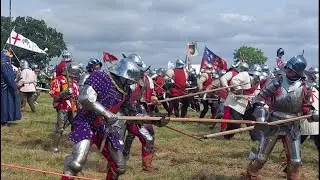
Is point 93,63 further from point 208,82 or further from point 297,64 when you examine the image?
point 208,82

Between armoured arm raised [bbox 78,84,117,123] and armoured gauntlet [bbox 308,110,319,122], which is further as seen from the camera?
armoured gauntlet [bbox 308,110,319,122]

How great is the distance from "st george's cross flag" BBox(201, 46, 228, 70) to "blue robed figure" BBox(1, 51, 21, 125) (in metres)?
5.68

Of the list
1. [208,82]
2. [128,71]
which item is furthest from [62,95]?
[208,82]

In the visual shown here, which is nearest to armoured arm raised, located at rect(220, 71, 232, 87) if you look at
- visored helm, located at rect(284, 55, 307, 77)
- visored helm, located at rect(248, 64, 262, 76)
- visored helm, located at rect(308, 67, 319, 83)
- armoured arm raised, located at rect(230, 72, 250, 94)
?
armoured arm raised, located at rect(230, 72, 250, 94)

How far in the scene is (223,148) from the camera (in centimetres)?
1108

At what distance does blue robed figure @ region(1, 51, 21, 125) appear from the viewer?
37.2 ft

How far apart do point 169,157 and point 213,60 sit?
243 inches

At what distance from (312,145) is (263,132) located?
191 inches

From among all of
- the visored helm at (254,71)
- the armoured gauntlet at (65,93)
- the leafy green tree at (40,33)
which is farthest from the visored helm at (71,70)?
the leafy green tree at (40,33)

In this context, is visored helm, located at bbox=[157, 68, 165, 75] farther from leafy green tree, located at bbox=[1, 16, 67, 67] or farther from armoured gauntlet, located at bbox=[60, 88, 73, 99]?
leafy green tree, located at bbox=[1, 16, 67, 67]

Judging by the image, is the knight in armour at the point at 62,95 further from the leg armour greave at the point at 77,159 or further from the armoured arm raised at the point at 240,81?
the leg armour greave at the point at 77,159

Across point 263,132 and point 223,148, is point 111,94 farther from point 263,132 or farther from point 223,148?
point 223,148

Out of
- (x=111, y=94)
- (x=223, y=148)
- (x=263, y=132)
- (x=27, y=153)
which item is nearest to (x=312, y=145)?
(x=223, y=148)

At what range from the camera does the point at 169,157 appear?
10000mm
